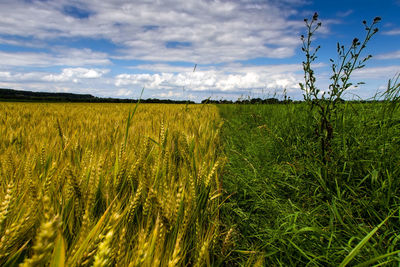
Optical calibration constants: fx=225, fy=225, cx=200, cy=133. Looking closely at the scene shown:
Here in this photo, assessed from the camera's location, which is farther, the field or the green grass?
the green grass

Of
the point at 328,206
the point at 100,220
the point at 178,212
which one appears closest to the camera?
the point at 100,220

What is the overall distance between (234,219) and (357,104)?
1.89 m

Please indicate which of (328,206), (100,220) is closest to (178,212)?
(100,220)

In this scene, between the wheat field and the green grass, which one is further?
Result: the green grass

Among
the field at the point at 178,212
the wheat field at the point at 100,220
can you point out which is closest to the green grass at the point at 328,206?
the field at the point at 178,212

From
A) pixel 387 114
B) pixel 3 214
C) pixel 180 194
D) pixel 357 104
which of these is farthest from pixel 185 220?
pixel 357 104

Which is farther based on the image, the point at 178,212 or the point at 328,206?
the point at 328,206

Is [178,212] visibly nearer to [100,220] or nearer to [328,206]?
[100,220]

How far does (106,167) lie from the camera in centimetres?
103

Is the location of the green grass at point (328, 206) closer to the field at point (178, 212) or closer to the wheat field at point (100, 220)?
the field at point (178, 212)

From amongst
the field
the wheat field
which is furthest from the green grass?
the wheat field

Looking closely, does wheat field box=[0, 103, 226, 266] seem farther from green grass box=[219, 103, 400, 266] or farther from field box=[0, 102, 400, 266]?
green grass box=[219, 103, 400, 266]

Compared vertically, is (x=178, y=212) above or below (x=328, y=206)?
above

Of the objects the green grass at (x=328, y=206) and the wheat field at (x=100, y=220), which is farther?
the green grass at (x=328, y=206)
